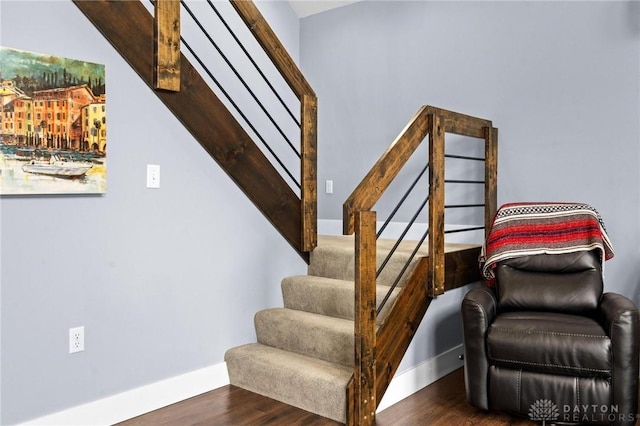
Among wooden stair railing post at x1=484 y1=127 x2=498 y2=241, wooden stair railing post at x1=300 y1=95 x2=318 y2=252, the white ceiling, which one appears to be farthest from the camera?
the white ceiling

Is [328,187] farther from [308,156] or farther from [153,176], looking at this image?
[153,176]

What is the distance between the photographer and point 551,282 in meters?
3.09

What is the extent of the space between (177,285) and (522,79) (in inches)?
102

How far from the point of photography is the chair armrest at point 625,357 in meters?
2.54

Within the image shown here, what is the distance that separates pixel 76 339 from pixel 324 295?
1.43 meters

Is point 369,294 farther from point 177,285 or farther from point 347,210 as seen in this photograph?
point 177,285

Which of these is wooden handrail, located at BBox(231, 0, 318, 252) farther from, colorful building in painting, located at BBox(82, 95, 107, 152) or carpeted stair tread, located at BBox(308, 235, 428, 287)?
colorful building in painting, located at BBox(82, 95, 107, 152)

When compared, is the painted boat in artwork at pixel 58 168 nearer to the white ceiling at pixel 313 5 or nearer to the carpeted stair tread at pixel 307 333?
the carpeted stair tread at pixel 307 333

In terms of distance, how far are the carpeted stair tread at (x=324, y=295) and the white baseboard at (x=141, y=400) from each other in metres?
0.62

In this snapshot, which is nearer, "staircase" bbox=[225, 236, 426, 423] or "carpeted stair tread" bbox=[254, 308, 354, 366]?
"staircase" bbox=[225, 236, 426, 423]

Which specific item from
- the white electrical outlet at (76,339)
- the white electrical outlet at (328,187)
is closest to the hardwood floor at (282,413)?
the white electrical outlet at (76,339)

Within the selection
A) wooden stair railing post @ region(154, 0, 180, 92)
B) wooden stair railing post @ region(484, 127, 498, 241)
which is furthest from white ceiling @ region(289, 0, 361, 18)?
wooden stair railing post @ region(154, 0, 180, 92)

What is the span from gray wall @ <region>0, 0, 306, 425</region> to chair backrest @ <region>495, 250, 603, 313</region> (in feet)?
4.86

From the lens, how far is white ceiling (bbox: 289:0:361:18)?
14.9 ft
